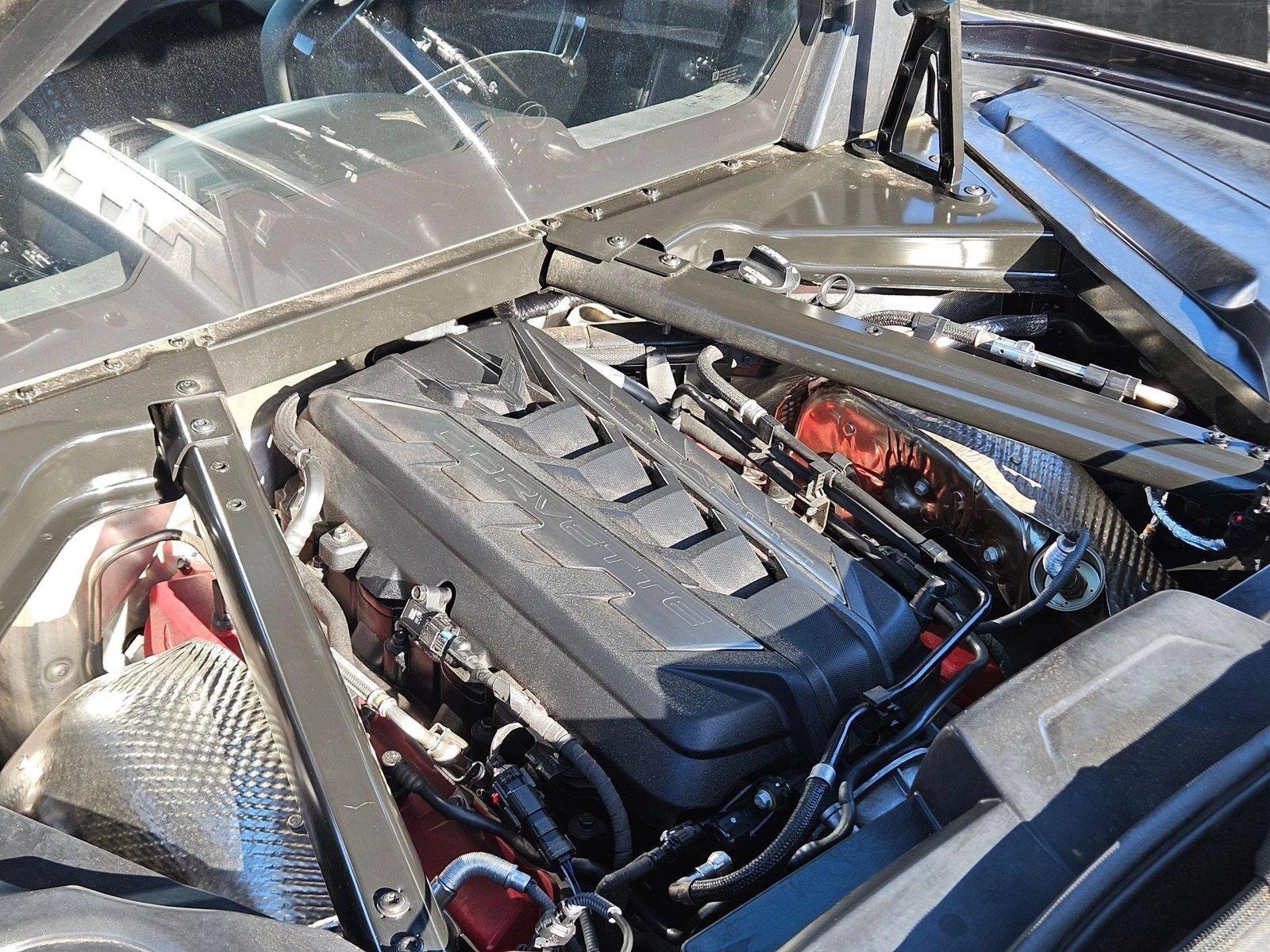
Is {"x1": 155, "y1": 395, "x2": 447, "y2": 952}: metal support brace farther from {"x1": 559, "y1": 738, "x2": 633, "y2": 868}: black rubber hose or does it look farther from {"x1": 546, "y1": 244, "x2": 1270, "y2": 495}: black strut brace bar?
{"x1": 546, "y1": 244, "x2": 1270, "y2": 495}: black strut brace bar

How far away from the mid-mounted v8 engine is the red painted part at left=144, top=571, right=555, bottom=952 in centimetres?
15

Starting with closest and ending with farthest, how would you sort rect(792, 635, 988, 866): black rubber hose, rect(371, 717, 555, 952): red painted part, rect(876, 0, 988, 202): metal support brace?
1. rect(792, 635, 988, 866): black rubber hose
2. rect(371, 717, 555, 952): red painted part
3. rect(876, 0, 988, 202): metal support brace

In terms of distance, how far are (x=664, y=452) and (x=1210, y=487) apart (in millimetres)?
753

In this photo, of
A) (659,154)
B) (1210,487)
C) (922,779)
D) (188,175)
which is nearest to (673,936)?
(922,779)

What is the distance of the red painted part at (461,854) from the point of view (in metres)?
1.21

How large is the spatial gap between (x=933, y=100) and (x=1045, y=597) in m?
1.18

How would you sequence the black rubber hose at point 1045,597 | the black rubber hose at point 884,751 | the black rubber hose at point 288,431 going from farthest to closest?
the black rubber hose at point 288,431 → the black rubber hose at point 1045,597 → the black rubber hose at point 884,751

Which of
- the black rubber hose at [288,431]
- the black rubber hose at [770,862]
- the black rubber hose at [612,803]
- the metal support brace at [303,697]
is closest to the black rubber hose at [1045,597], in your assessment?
the black rubber hose at [770,862]

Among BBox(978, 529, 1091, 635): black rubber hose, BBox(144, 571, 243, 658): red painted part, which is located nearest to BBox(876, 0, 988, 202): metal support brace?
BBox(978, 529, 1091, 635): black rubber hose

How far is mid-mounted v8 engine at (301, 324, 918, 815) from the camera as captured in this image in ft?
4.17

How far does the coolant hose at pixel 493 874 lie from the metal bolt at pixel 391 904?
13 centimetres

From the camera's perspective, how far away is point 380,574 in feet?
4.99

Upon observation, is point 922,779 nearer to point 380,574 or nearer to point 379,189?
point 380,574

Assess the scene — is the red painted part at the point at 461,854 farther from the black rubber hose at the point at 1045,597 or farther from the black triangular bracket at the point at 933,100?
the black triangular bracket at the point at 933,100
